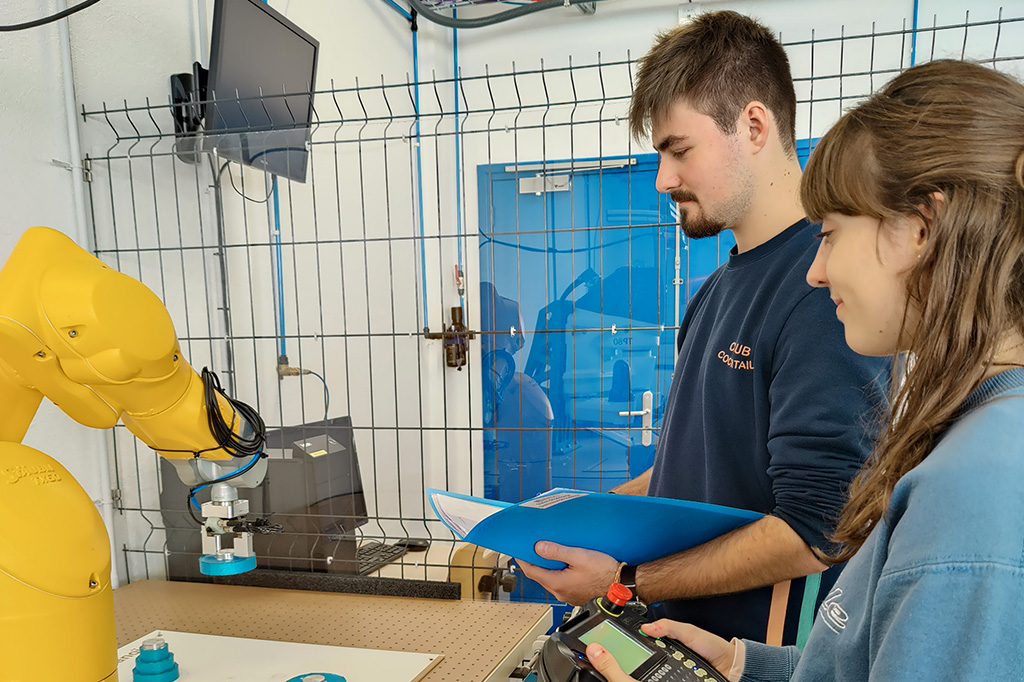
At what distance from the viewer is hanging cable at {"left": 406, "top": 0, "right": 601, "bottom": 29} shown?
3746 millimetres

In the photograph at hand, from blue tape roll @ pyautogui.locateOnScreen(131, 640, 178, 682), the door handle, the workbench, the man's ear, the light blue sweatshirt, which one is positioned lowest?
the door handle

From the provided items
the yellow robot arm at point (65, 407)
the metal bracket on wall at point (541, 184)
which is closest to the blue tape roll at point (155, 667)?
the yellow robot arm at point (65, 407)

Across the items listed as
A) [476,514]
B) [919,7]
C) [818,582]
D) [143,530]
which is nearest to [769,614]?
[818,582]

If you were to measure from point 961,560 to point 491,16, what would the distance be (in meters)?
4.06

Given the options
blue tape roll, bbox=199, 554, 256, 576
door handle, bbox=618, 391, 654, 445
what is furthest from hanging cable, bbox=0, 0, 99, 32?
door handle, bbox=618, 391, 654, 445

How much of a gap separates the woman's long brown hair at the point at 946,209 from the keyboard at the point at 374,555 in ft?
4.70

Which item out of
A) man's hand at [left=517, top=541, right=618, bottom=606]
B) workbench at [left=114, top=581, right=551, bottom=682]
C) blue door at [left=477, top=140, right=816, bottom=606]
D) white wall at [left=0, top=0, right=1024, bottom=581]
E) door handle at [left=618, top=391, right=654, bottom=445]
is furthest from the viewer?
door handle at [left=618, top=391, right=654, bottom=445]

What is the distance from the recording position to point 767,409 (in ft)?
3.41

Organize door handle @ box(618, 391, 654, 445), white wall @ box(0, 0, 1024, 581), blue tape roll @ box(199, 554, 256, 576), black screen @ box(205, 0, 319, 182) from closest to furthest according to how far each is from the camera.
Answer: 1. blue tape roll @ box(199, 554, 256, 576)
2. white wall @ box(0, 0, 1024, 581)
3. black screen @ box(205, 0, 319, 182)
4. door handle @ box(618, 391, 654, 445)

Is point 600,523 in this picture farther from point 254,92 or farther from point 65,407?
point 254,92

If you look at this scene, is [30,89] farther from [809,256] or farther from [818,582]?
[818,582]

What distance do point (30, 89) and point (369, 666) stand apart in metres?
1.43

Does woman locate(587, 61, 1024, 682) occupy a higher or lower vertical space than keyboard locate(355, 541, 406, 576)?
higher

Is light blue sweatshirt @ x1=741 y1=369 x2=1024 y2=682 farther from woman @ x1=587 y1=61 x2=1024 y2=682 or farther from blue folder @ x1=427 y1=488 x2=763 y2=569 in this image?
blue folder @ x1=427 y1=488 x2=763 y2=569
